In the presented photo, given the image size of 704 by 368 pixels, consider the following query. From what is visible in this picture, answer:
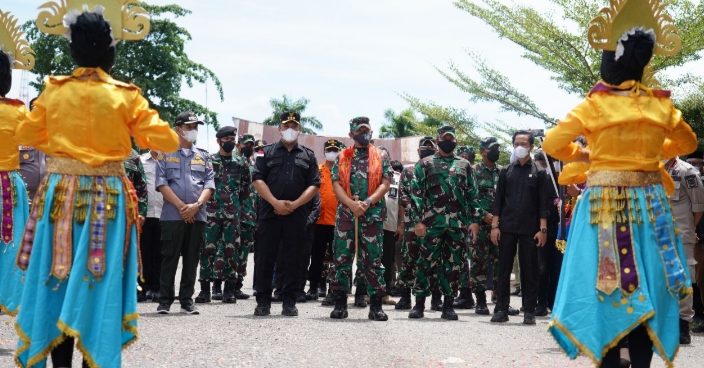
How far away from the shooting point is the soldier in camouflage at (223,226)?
13570 millimetres

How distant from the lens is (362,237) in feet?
37.7

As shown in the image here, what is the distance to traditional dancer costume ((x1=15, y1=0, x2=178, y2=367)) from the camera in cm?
592

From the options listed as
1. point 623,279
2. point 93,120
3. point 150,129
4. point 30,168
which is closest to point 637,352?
point 623,279

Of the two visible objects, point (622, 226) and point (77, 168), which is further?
point (622, 226)

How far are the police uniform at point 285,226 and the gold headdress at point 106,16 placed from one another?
5364 mm

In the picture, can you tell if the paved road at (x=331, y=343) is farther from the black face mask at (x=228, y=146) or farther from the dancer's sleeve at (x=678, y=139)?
the black face mask at (x=228, y=146)

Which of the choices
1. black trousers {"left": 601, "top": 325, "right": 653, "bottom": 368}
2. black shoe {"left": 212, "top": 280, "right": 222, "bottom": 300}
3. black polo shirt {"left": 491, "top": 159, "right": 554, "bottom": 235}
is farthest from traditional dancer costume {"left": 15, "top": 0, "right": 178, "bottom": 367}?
black shoe {"left": 212, "top": 280, "right": 222, "bottom": 300}

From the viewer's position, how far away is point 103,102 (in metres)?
6.04

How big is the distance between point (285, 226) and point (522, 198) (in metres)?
2.90

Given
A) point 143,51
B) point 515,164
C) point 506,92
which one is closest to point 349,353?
point 515,164

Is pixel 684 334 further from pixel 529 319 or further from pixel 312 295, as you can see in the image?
pixel 312 295

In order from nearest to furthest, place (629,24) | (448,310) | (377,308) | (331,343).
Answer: (629,24), (331,343), (377,308), (448,310)

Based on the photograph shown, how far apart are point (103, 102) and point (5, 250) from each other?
2819 millimetres

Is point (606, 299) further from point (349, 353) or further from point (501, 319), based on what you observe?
point (501, 319)
